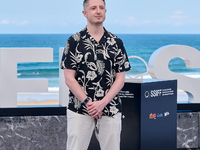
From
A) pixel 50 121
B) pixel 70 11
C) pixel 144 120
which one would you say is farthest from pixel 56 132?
pixel 70 11

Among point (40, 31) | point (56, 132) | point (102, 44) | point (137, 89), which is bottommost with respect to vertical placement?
point (56, 132)

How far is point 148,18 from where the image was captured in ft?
103

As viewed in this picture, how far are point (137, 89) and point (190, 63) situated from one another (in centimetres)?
119

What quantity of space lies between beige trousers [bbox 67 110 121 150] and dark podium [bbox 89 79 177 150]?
3.38 feet

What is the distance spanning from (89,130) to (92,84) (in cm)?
28

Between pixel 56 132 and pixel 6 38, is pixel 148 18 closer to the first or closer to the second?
pixel 6 38

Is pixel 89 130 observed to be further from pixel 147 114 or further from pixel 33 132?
pixel 33 132

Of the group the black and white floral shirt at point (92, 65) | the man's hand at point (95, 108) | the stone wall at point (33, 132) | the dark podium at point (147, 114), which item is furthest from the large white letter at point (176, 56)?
the man's hand at point (95, 108)

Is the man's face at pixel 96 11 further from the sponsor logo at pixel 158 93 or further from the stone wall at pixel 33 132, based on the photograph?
the stone wall at pixel 33 132

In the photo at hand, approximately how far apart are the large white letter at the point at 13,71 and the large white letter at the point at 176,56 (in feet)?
3.70

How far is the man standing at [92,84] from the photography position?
7.64 ft

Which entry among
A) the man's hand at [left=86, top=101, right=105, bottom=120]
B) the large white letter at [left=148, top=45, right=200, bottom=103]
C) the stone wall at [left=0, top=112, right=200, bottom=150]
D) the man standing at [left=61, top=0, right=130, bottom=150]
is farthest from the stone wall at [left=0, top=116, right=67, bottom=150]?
the man's hand at [left=86, top=101, right=105, bottom=120]

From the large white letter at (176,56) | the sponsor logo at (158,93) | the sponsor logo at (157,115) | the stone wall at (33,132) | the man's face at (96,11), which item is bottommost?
the stone wall at (33,132)

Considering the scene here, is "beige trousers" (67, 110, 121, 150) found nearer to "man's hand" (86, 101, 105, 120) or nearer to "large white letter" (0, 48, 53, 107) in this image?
"man's hand" (86, 101, 105, 120)
